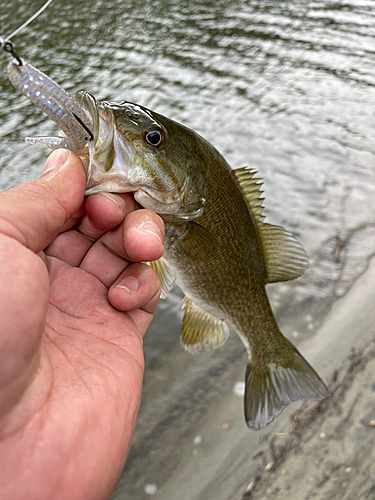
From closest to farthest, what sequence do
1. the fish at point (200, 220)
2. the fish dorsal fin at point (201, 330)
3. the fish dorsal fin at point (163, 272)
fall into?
the fish at point (200, 220), the fish dorsal fin at point (163, 272), the fish dorsal fin at point (201, 330)

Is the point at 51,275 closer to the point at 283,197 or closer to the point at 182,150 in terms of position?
the point at 182,150

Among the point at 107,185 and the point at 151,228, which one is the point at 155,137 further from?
the point at 151,228

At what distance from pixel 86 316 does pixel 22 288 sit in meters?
0.57

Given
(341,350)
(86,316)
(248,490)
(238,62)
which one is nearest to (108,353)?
(86,316)

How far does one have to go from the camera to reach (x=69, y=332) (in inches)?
67.7

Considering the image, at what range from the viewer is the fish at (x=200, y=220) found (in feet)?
5.41

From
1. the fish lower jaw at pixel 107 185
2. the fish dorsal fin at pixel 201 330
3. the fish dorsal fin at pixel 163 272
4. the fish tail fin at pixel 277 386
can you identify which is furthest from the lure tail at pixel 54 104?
the fish tail fin at pixel 277 386

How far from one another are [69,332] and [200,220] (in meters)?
0.84

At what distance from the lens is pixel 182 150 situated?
2002 millimetres

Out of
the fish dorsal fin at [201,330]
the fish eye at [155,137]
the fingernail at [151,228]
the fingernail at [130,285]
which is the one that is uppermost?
the fish eye at [155,137]

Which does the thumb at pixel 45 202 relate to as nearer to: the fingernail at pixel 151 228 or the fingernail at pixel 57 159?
the fingernail at pixel 57 159

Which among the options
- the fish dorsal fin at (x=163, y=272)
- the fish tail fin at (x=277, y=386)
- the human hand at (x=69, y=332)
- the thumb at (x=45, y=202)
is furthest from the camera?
the fish tail fin at (x=277, y=386)

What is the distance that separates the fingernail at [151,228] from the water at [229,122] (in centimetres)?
168

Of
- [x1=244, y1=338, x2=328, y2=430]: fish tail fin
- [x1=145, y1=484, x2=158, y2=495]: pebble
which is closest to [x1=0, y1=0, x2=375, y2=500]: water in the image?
[x1=145, y1=484, x2=158, y2=495]: pebble
